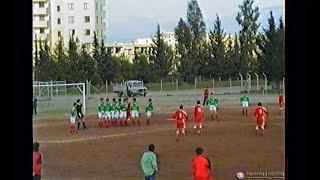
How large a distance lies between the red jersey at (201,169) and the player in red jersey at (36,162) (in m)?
0.56

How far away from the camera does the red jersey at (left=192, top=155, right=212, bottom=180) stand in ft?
4.30

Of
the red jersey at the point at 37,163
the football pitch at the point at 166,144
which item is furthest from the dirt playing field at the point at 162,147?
the red jersey at the point at 37,163

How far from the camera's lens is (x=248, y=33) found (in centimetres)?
167

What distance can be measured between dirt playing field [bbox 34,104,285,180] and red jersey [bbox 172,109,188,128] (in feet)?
0.10

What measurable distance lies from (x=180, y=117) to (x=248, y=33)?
0.48 metres

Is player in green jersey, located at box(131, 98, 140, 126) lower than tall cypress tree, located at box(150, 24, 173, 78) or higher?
lower

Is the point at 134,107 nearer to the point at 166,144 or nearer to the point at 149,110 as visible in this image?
the point at 149,110

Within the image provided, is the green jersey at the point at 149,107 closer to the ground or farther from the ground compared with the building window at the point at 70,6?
closer to the ground

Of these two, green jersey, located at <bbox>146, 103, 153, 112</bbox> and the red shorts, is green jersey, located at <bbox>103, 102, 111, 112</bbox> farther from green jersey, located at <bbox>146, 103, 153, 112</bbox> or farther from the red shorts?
the red shorts

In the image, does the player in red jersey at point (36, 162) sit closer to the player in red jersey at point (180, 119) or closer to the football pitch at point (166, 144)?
the football pitch at point (166, 144)

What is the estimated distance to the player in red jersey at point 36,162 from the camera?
2.75 ft

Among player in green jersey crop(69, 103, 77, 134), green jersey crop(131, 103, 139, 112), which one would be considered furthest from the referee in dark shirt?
green jersey crop(131, 103, 139, 112)
